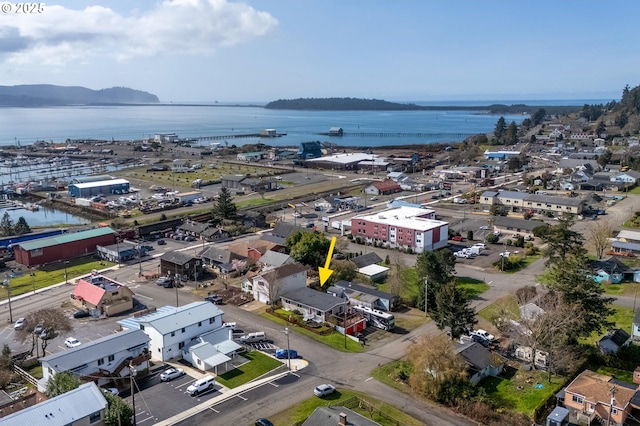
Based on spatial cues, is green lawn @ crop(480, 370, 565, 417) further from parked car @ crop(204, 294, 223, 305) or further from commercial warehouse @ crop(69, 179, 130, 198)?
commercial warehouse @ crop(69, 179, 130, 198)

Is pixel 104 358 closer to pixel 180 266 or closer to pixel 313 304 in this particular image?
pixel 313 304

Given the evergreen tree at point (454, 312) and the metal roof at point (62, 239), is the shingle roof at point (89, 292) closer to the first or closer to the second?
the metal roof at point (62, 239)

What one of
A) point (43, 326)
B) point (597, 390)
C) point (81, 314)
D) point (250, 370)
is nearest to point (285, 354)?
point (250, 370)

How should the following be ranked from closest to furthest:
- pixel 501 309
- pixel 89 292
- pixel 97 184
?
1. pixel 501 309
2. pixel 89 292
3. pixel 97 184

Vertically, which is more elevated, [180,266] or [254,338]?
[180,266]

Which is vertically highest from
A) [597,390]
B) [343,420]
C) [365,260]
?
[343,420]

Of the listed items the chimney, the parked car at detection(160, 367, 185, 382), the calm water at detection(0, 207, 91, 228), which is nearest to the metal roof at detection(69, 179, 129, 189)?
the calm water at detection(0, 207, 91, 228)
